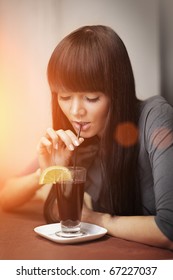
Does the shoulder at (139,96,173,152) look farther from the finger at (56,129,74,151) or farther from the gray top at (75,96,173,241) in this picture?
the finger at (56,129,74,151)

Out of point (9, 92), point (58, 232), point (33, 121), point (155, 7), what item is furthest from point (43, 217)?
point (155, 7)

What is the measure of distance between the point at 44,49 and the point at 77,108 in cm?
22

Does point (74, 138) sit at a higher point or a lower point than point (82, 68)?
lower

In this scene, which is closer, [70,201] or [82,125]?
[70,201]

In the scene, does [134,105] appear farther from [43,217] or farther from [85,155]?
[43,217]

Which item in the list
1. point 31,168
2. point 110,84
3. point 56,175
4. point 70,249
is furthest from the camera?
point 31,168

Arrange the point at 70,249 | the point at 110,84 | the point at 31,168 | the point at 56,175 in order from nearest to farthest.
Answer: the point at 70,249 → the point at 56,175 → the point at 110,84 → the point at 31,168

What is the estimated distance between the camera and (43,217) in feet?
3.81

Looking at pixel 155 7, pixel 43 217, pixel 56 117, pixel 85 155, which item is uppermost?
pixel 155 7

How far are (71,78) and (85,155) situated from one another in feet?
0.79

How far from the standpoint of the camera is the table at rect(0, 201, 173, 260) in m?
0.93

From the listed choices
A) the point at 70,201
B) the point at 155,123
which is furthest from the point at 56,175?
the point at 155,123

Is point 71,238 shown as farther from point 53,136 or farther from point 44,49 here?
point 44,49

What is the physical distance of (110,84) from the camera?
117 centimetres
